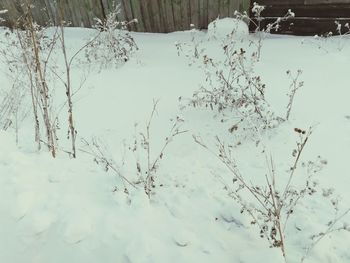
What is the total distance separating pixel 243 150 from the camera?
12.3 ft

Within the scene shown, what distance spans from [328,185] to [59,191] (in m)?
2.02

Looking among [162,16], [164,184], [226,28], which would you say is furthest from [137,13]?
[164,184]

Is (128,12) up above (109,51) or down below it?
above

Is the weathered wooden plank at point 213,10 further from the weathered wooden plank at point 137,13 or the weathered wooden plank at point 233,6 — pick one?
the weathered wooden plank at point 137,13

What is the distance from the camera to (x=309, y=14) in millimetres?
6141

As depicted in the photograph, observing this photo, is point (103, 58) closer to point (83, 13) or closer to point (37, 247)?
point (83, 13)

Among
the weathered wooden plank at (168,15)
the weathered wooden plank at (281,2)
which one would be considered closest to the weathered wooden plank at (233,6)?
the weathered wooden plank at (281,2)

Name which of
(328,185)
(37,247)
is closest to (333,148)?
(328,185)

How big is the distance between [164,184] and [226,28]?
3.88 metres

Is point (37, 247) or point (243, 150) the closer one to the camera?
point (37, 247)

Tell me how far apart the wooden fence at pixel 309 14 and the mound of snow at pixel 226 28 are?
406mm

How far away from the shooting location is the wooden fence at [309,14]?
19.6 ft

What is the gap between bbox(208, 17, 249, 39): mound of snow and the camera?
20.8 ft

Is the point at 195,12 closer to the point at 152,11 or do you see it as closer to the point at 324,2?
the point at 152,11
